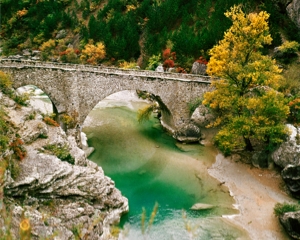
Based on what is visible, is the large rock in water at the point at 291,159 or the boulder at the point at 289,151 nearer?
the large rock in water at the point at 291,159

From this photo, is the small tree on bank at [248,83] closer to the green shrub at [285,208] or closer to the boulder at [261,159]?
the boulder at [261,159]

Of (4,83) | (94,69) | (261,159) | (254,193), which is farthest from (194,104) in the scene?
(4,83)

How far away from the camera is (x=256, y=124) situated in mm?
26406

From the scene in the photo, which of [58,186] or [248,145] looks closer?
[58,186]

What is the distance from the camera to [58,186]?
65.5ft

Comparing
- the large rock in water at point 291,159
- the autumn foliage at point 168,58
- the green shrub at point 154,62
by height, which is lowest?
the large rock in water at point 291,159

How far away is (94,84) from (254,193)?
777 inches

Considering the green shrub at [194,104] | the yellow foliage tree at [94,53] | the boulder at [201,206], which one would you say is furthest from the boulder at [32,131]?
the yellow foliage tree at [94,53]

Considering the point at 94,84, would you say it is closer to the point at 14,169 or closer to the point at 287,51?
the point at 14,169

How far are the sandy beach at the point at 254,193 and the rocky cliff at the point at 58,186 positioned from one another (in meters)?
8.94

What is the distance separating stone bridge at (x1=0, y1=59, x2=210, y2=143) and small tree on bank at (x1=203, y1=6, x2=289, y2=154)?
6.70m

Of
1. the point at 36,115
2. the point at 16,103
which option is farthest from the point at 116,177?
the point at 16,103

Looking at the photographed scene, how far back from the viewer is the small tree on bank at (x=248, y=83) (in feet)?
84.0

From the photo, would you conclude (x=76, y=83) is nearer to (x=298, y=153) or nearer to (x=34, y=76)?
(x=34, y=76)
